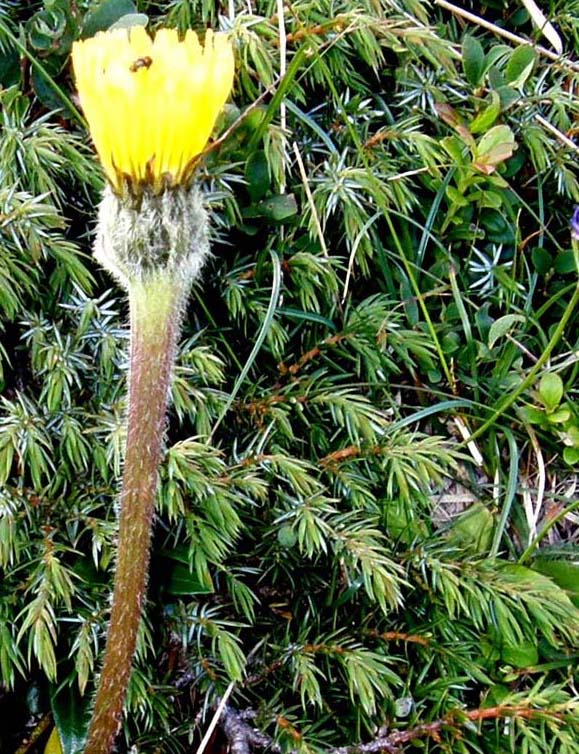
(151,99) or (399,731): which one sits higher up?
(151,99)

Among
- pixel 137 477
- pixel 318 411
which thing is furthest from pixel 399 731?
pixel 137 477

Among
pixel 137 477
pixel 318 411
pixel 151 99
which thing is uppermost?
pixel 151 99

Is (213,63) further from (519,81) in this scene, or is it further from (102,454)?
(519,81)

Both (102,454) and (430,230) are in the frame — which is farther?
(430,230)

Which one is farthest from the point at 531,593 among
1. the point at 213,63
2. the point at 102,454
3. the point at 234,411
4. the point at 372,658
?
the point at 213,63

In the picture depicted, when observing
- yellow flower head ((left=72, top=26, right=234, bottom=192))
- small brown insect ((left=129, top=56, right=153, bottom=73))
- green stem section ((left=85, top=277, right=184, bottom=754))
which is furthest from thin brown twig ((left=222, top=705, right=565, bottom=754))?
small brown insect ((left=129, top=56, right=153, bottom=73))

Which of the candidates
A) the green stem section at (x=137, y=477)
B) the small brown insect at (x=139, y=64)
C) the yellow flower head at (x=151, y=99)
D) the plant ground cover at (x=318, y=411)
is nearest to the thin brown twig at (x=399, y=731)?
the plant ground cover at (x=318, y=411)

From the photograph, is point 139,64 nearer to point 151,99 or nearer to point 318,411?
point 151,99
